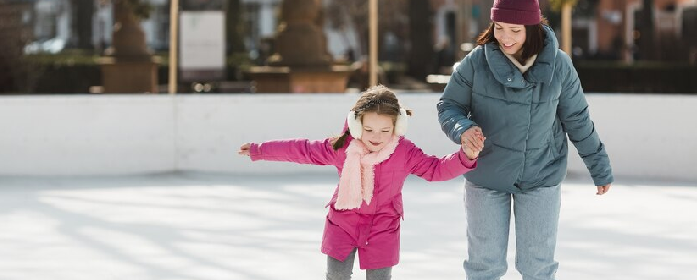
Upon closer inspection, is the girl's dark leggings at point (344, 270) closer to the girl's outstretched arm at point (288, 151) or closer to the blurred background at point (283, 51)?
the girl's outstretched arm at point (288, 151)

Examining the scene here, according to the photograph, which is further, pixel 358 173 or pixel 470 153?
pixel 358 173

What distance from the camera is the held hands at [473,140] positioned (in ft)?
12.3

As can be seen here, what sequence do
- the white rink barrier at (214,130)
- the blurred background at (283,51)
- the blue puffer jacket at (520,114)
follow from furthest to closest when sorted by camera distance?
the blurred background at (283,51) → the white rink barrier at (214,130) → the blue puffer jacket at (520,114)

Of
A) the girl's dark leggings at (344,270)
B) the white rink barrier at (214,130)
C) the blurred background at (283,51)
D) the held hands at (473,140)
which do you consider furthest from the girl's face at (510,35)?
the white rink barrier at (214,130)

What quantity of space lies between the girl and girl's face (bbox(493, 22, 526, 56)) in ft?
1.21

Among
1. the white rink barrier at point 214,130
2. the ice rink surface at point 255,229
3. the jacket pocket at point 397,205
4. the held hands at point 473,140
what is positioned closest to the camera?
the held hands at point 473,140

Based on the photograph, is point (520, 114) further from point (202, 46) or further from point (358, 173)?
point (202, 46)

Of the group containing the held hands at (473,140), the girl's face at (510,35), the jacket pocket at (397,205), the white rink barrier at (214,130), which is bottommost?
the white rink barrier at (214,130)

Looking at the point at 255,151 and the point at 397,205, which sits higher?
the point at 255,151

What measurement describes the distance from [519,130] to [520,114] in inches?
1.9

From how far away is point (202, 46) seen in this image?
1202cm

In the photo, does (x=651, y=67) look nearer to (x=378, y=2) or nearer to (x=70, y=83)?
(x=378, y=2)

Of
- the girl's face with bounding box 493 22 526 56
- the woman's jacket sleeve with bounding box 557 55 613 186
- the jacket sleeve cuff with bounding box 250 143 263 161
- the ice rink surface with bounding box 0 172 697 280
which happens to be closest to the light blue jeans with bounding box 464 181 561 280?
the woman's jacket sleeve with bounding box 557 55 613 186

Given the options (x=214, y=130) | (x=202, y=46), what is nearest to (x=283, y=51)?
(x=202, y=46)
